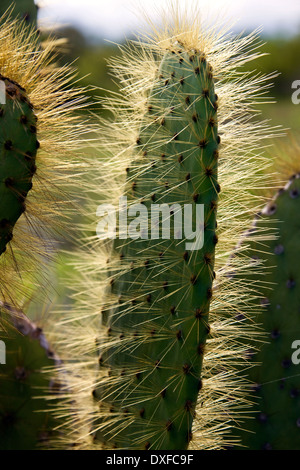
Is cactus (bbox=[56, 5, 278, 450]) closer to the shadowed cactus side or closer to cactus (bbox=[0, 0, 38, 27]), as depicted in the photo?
the shadowed cactus side

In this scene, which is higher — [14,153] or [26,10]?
[26,10]

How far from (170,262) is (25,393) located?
1.68ft

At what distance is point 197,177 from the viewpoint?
0.87m

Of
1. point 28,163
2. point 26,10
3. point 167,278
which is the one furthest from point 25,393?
point 26,10

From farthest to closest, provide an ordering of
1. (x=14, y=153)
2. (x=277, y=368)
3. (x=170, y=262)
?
(x=277, y=368) < (x=170, y=262) < (x=14, y=153)

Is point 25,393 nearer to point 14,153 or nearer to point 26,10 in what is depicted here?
point 14,153

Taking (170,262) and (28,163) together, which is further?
(170,262)

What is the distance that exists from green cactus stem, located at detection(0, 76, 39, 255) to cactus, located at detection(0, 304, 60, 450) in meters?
0.45

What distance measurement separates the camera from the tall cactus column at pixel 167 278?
2.87ft

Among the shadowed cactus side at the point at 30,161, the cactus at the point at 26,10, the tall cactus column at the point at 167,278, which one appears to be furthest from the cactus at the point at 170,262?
the cactus at the point at 26,10

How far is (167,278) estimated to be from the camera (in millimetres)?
895

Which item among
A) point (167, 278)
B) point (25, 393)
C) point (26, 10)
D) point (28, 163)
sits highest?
point (26, 10)

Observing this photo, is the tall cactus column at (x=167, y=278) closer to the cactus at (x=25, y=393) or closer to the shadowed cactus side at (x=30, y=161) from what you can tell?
the shadowed cactus side at (x=30, y=161)
